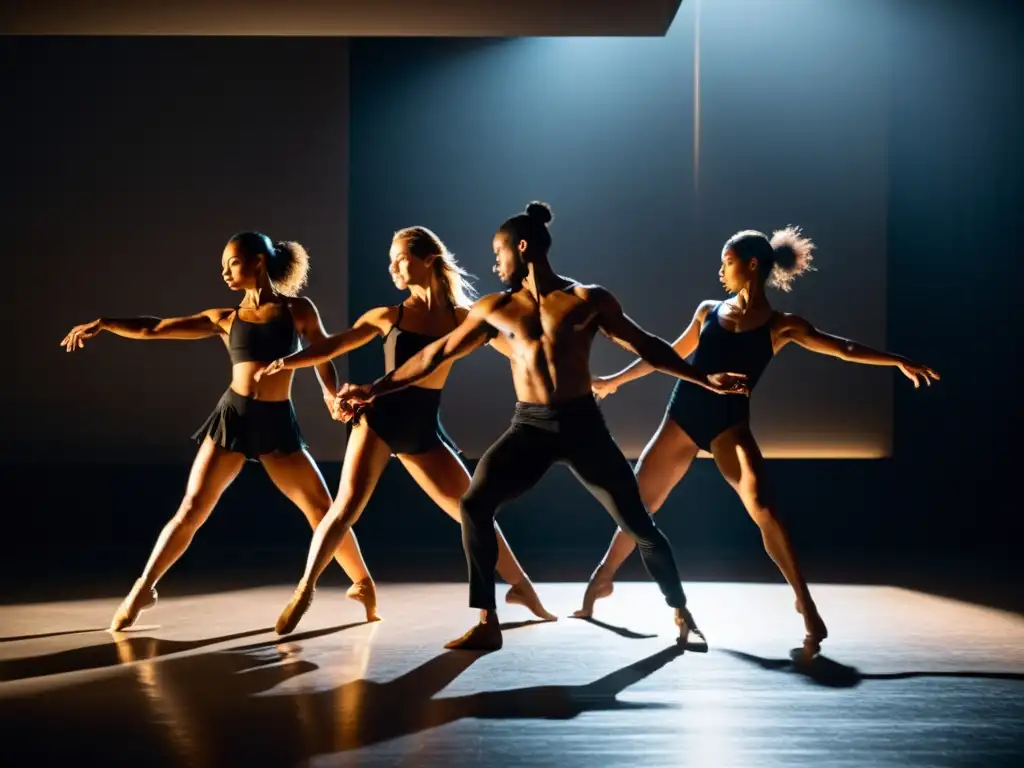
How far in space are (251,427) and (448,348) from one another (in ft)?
2.95

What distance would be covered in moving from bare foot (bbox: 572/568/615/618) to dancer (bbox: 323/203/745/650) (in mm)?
766

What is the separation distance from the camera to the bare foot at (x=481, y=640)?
13.6 ft

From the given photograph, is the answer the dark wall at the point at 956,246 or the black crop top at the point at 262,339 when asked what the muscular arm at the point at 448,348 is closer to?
the black crop top at the point at 262,339

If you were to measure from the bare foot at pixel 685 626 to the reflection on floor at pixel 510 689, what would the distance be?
0.21ft

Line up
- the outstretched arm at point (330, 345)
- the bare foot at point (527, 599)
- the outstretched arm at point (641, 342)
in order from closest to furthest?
1. the outstretched arm at point (641, 342)
2. the outstretched arm at point (330, 345)
3. the bare foot at point (527, 599)

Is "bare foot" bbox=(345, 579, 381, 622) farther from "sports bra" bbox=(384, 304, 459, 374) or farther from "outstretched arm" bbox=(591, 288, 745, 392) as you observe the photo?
"outstretched arm" bbox=(591, 288, 745, 392)

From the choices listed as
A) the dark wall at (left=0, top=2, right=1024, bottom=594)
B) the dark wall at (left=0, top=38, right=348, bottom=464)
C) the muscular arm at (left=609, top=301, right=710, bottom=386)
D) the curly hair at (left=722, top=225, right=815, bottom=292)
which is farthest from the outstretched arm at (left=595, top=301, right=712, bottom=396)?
the dark wall at (left=0, top=38, right=348, bottom=464)

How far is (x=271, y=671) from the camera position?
3.81 meters

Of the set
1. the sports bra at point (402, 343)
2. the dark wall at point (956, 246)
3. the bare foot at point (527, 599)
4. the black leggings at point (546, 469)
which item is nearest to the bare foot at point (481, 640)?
the black leggings at point (546, 469)

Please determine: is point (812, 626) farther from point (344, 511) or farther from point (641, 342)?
point (344, 511)

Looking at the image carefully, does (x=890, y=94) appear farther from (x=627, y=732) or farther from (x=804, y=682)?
(x=627, y=732)

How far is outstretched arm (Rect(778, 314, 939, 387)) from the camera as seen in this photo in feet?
14.5

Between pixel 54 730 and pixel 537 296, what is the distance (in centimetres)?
201

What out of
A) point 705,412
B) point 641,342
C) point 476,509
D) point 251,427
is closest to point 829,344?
point 705,412
